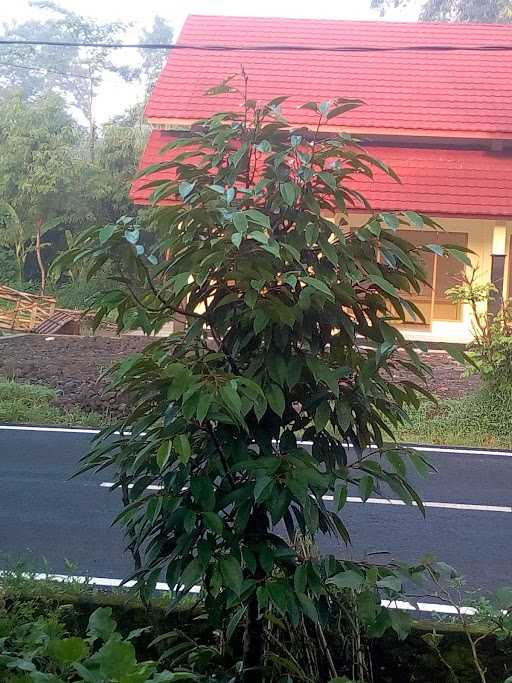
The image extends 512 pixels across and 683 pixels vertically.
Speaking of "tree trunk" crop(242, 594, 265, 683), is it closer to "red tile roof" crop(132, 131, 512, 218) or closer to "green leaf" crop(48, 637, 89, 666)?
"green leaf" crop(48, 637, 89, 666)

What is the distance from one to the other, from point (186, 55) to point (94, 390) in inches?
390

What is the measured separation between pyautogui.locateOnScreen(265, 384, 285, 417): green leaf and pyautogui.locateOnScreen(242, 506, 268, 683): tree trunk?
420mm

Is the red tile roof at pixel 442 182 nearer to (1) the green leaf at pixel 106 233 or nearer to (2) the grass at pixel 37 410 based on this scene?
(2) the grass at pixel 37 410

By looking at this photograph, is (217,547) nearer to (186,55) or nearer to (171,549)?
(171,549)

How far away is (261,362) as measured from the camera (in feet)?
7.58

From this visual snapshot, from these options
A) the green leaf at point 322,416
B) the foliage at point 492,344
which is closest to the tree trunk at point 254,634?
the green leaf at point 322,416

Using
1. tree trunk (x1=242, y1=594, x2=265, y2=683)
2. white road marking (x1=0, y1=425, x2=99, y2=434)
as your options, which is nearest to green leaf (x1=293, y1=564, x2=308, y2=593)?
tree trunk (x1=242, y1=594, x2=265, y2=683)

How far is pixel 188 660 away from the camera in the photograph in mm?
2490

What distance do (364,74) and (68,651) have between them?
18110 millimetres

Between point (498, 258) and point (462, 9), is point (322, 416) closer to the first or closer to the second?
point (498, 258)

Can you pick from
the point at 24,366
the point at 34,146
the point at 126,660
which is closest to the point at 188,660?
the point at 126,660

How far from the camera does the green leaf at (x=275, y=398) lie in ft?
7.19

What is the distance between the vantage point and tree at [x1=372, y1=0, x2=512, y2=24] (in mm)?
37312

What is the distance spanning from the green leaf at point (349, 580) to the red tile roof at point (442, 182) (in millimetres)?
12812
